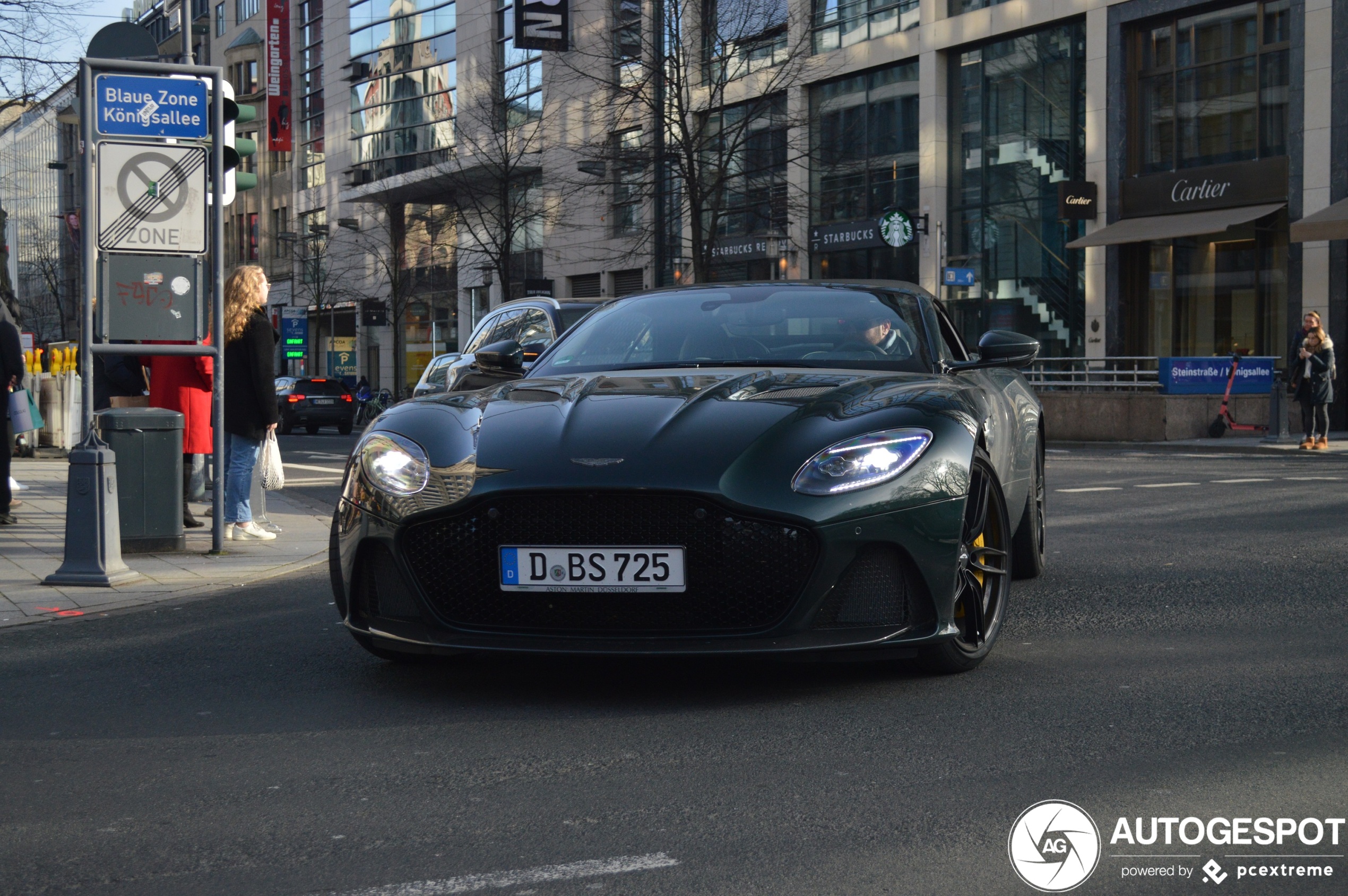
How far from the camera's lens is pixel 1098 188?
29453 mm

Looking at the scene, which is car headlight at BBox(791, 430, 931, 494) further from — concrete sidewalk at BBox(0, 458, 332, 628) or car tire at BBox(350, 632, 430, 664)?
concrete sidewalk at BBox(0, 458, 332, 628)

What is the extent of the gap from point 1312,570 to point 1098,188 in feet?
76.4

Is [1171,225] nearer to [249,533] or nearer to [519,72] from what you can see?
[249,533]

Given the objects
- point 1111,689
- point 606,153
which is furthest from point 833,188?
point 1111,689

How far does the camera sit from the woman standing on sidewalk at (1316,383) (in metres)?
20.1

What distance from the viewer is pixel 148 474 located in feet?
30.3

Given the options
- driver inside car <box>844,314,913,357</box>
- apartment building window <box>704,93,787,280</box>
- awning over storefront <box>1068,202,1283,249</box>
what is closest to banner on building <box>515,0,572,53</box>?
apartment building window <box>704,93,787,280</box>

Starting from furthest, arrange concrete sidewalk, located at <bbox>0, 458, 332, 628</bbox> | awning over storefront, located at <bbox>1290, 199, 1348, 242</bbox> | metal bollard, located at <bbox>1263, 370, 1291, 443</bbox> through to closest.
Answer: awning over storefront, located at <bbox>1290, 199, 1348, 242</bbox>
metal bollard, located at <bbox>1263, 370, 1291, 443</bbox>
concrete sidewalk, located at <bbox>0, 458, 332, 628</bbox>

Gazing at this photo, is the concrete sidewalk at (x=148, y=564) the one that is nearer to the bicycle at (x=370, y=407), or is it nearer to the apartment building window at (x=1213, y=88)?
the apartment building window at (x=1213, y=88)

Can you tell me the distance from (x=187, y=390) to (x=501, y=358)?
520 centimetres

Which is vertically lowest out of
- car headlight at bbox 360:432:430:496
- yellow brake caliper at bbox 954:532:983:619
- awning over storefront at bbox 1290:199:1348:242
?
yellow brake caliper at bbox 954:532:983:619

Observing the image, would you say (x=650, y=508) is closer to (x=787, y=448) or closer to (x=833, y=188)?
(x=787, y=448)

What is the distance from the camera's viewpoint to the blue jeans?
9.84m

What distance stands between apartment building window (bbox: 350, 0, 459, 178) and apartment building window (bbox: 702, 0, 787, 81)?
75.2ft
